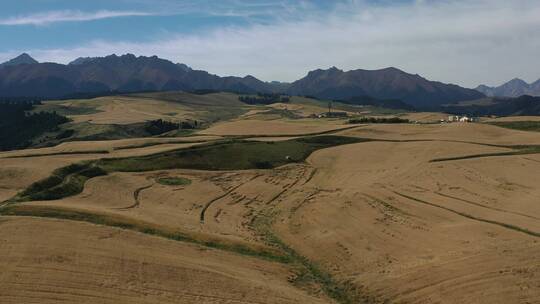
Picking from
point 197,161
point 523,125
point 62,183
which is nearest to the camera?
point 62,183

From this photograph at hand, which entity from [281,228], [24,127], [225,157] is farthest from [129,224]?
[24,127]

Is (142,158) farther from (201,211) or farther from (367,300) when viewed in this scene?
(367,300)

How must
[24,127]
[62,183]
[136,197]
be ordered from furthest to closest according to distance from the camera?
[24,127], [62,183], [136,197]

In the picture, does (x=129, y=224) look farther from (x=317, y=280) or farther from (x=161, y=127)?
(x=161, y=127)

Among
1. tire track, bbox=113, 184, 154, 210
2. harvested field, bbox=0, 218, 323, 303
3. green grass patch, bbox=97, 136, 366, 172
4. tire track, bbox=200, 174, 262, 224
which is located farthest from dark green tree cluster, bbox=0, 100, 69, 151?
harvested field, bbox=0, 218, 323, 303

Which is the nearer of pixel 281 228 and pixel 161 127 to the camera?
pixel 281 228
